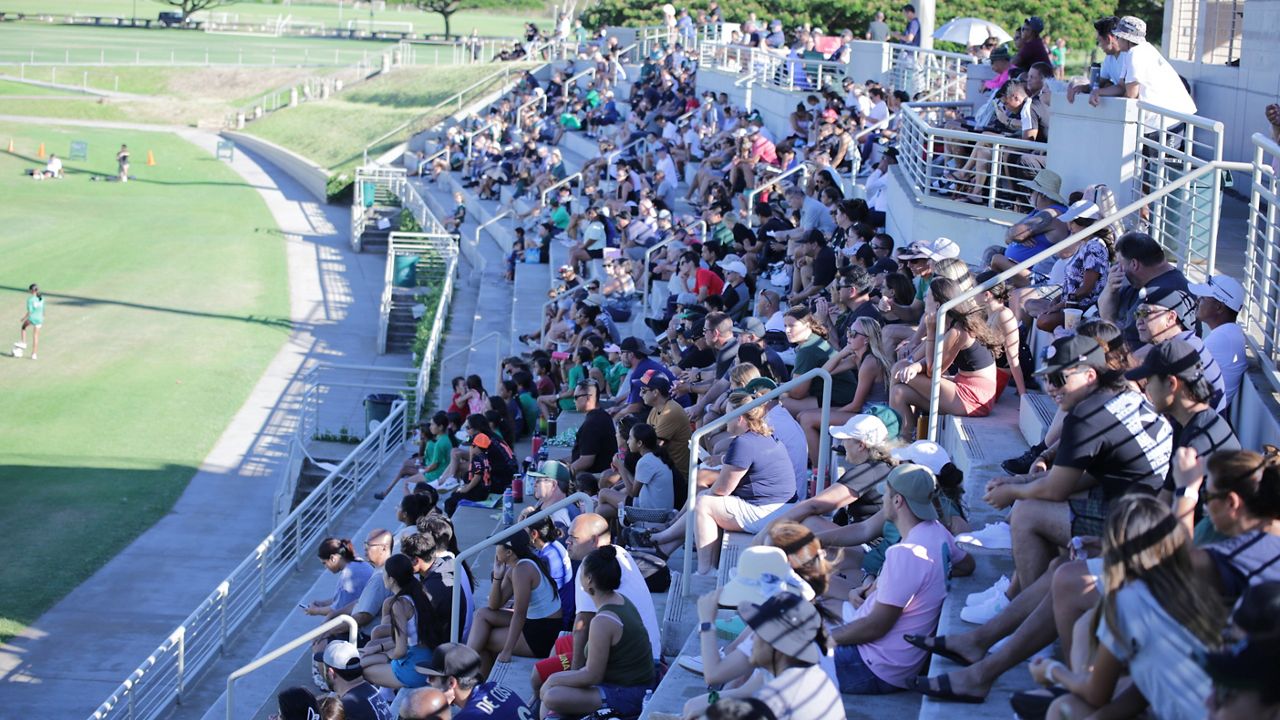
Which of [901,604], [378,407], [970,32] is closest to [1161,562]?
[901,604]

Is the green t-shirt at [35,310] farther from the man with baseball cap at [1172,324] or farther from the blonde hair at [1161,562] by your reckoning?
the blonde hair at [1161,562]

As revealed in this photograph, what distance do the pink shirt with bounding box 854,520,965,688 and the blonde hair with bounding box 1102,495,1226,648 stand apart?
208 centimetres

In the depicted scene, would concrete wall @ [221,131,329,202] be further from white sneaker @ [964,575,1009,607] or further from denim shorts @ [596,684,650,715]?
white sneaker @ [964,575,1009,607]

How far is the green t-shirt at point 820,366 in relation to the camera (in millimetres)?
10023

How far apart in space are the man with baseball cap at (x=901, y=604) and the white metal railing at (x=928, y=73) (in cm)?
1262

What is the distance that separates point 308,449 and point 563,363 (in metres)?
5.24

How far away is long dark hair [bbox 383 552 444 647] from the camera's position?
893 centimetres

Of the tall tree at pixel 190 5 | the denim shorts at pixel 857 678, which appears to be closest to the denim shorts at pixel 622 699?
the denim shorts at pixel 857 678

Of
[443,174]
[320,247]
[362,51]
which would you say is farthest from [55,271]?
[362,51]

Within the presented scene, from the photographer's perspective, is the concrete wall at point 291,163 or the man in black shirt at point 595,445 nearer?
the man in black shirt at point 595,445

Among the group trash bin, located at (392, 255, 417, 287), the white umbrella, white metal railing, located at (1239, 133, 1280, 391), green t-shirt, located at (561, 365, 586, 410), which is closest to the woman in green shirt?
white metal railing, located at (1239, 133, 1280, 391)

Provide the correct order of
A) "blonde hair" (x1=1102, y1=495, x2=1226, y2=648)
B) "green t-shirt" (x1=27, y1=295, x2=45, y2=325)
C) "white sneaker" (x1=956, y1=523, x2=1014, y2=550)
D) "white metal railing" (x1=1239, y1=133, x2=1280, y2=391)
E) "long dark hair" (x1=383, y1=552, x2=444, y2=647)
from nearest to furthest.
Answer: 1. "blonde hair" (x1=1102, y1=495, x2=1226, y2=648)
2. "white sneaker" (x1=956, y1=523, x2=1014, y2=550)
3. "white metal railing" (x1=1239, y1=133, x2=1280, y2=391)
4. "long dark hair" (x1=383, y1=552, x2=444, y2=647)
5. "green t-shirt" (x1=27, y1=295, x2=45, y2=325)

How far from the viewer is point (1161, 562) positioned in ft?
13.7

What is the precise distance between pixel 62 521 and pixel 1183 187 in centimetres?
1352
